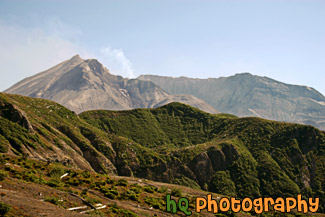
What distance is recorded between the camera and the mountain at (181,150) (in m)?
89.6

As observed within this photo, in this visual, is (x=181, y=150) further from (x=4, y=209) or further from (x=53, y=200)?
(x=4, y=209)

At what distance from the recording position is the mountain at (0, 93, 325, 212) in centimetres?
8956

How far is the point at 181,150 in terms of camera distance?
129 m

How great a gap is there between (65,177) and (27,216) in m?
23.5

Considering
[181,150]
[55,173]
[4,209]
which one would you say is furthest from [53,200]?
[181,150]

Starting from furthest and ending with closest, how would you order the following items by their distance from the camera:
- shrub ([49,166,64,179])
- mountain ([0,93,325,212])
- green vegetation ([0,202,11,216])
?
1. mountain ([0,93,325,212])
2. shrub ([49,166,64,179])
3. green vegetation ([0,202,11,216])

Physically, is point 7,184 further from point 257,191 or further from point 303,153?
point 303,153

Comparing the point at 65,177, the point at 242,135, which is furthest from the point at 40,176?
the point at 242,135

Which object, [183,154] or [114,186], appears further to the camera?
[183,154]

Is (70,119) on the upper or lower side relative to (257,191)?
upper

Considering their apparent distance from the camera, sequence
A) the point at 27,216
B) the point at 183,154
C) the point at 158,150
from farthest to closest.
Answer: the point at 158,150 → the point at 183,154 → the point at 27,216

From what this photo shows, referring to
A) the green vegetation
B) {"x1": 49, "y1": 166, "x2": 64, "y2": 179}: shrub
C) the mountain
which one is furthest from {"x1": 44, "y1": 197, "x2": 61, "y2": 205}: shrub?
the mountain

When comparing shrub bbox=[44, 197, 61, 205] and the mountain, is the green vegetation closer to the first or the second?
shrub bbox=[44, 197, 61, 205]

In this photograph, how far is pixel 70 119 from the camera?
125 meters
